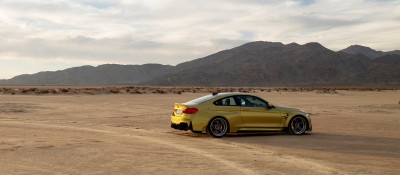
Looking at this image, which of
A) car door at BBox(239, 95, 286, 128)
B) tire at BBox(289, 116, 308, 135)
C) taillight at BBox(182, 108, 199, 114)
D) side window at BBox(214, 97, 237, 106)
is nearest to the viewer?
taillight at BBox(182, 108, 199, 114)

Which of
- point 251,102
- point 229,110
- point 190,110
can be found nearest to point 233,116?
point 229,110

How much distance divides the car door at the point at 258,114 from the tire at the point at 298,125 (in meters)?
0.40

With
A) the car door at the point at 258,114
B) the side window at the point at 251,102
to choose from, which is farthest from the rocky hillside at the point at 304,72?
the side window at the point at 251,102

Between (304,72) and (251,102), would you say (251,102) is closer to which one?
(251,102)

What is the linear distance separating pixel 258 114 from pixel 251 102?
43 cm

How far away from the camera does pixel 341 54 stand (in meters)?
175

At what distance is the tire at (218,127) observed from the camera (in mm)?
14734

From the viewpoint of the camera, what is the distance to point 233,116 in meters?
15.0

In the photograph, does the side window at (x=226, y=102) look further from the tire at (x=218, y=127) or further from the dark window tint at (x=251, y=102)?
the tire at (x=218, y=127)

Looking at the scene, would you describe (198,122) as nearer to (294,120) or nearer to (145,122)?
(294,120)

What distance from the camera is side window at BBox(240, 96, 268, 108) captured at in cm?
1538

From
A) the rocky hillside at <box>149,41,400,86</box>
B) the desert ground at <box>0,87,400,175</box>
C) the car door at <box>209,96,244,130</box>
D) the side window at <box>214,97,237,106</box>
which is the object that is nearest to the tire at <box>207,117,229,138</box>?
the car door at <box>209,96,244,130</box>

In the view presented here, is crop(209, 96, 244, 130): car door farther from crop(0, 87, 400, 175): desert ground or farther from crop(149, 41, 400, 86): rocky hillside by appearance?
crop(149, 41, 400, 86): rocky hillside

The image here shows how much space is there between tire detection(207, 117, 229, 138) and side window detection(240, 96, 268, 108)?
89 cm
